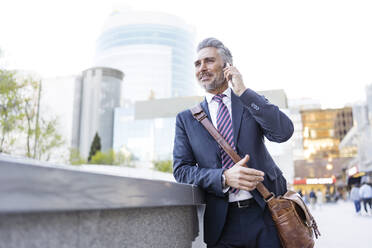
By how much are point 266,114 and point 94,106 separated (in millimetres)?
66937

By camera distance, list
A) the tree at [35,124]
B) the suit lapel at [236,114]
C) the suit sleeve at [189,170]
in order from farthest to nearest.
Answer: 1. the tree at [35,124]
2. the suit lapel at [236,114]
3. the suit sleeve at [189,170]

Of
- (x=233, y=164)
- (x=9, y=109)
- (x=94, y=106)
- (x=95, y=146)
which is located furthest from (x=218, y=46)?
(x=94, y=106)

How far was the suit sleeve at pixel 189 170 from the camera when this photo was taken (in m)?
1.66

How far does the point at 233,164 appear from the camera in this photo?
1.82 m

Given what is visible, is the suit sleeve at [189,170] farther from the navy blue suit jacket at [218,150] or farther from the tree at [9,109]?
the tree at [9,109]

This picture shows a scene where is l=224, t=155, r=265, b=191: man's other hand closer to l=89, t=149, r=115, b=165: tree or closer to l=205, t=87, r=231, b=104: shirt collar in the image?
l=205, t=87, r=231, b=104: shirt collar

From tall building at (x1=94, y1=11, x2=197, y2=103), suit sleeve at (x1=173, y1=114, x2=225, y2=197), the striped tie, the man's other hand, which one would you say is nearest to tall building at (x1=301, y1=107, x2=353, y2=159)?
tall building at (x1=94, y1=11, x2=197, y2=103)

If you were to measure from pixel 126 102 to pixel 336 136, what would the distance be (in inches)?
2175

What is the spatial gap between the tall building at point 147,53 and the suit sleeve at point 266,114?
9855 cm

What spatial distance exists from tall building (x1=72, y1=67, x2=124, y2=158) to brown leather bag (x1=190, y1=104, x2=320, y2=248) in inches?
2585

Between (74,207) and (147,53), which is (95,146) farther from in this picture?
(74,207)

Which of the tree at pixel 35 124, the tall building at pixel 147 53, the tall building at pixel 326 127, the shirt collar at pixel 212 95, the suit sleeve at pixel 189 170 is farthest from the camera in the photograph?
the tall building at pixel 147 53

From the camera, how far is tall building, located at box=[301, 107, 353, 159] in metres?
81.2

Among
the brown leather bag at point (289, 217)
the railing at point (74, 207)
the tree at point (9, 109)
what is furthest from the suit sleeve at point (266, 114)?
the tree at point (9, 109)
